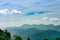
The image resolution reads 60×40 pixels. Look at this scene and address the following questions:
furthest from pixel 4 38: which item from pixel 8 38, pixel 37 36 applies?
pixel 37 36

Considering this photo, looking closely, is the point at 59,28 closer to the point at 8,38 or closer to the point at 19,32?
the point at 19,32

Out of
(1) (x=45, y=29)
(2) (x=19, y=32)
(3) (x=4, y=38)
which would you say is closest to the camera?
(3) (x=4, y=38)

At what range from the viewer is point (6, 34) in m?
3.52

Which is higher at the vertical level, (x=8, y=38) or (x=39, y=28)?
(x=39, y=28)

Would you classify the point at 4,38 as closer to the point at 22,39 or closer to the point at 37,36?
the point at 22,39

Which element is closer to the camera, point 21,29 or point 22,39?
point 22,39

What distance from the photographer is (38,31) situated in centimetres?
379

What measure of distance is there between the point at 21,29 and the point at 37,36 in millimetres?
527

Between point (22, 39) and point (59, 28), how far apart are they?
120 centimetres

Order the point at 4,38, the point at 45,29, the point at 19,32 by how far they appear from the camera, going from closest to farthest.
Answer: the point at 4,38 → the point at 19,32 → the point at 45,29

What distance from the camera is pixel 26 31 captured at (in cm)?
370

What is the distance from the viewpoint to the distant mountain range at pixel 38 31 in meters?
3.61

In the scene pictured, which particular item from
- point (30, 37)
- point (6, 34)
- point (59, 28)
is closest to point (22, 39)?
point (30, 37)

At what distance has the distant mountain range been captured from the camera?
3.61 m
